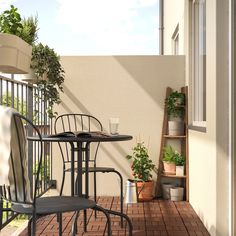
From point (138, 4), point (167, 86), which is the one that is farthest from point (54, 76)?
point (138, 4)

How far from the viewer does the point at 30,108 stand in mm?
4121

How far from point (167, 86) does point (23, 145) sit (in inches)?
126

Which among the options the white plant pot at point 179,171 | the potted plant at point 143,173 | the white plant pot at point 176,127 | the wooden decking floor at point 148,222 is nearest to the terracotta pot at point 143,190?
the potted plant at point 143,173

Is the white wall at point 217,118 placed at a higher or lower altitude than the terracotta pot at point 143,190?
higher

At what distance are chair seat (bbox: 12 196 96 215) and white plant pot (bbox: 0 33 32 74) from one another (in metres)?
1.27

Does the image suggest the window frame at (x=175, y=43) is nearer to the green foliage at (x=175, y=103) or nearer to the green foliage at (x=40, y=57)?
the green foliage at (x=175, y=103)

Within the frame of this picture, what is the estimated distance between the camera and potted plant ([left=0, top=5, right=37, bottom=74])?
9.85 ft

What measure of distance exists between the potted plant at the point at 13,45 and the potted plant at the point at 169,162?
6.36 ft

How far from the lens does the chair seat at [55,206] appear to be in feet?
6.29

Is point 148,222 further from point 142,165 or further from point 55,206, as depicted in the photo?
point 55,206

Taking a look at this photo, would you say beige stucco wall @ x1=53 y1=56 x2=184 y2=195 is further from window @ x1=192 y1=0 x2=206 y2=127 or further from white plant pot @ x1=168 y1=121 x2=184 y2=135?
window @ x1=192 y1=0 x2=206 y2=127

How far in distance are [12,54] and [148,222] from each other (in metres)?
1.83

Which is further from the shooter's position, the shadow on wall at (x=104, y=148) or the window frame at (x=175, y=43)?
the window frame at (x=175, y=43)

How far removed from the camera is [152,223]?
361 centimetres
